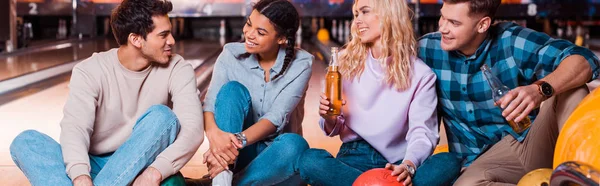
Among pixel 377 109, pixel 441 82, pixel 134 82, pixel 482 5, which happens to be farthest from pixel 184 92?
pixel 482 5

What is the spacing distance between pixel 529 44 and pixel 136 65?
120 cm

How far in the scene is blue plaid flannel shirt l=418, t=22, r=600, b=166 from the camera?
2.24 meters

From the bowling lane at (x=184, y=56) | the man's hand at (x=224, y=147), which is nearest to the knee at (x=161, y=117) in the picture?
the man's hand at (x=224, y=147)

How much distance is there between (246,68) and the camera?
2.58 meters

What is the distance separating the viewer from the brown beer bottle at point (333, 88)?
2.28m

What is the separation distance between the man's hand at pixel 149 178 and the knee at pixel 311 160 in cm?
44

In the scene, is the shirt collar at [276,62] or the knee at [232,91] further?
the shirt collar at [276,62]

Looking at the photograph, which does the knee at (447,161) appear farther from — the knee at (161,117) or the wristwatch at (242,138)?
the knee at (161,117)

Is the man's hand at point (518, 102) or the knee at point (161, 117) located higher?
the man's hand at point (518, 102)

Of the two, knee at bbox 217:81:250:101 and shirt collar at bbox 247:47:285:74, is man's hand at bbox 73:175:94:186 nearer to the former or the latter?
knee at bbox 217:81:250:101

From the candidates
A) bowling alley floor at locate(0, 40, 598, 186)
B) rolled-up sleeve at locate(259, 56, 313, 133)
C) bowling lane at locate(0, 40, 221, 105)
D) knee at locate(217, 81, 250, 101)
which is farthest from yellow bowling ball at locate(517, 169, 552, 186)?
bowling lane at locate(0, 40, 221, 105)

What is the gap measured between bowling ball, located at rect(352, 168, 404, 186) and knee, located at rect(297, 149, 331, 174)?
0.17m

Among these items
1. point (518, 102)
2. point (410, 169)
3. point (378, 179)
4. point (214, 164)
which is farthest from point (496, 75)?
point (214, 164)

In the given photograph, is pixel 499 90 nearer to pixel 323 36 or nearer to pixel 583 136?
pixel 583 136
